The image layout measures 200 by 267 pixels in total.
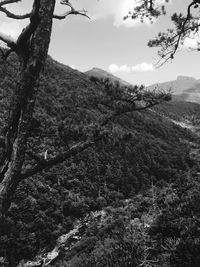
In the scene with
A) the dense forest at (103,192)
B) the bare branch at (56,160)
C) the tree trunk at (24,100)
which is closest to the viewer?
the tree trunk at (24,100)

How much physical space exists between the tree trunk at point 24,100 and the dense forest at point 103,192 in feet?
0.99

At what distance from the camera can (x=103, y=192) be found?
2847cm

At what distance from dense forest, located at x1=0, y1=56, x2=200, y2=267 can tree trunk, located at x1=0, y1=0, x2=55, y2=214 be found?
0.30 m

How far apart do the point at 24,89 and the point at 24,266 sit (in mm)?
15117

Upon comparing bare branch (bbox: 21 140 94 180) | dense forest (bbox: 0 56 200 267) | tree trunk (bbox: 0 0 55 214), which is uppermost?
tree trunk (bbox: 0 0 55 214)

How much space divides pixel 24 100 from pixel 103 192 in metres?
24.9

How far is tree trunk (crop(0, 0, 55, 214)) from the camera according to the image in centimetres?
413

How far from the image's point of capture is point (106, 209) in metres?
25.1

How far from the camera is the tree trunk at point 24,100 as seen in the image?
4129 mm

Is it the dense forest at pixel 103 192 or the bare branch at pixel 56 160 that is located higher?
the bare branch at pixel 56 160

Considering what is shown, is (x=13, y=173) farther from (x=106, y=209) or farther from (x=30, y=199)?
(x=106, y=209)

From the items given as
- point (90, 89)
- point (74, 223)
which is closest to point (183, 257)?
point (74, 223)

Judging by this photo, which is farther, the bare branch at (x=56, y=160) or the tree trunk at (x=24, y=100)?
the bare branch at (x=56, y=160)

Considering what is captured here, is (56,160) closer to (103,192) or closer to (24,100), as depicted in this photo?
(24,100)
